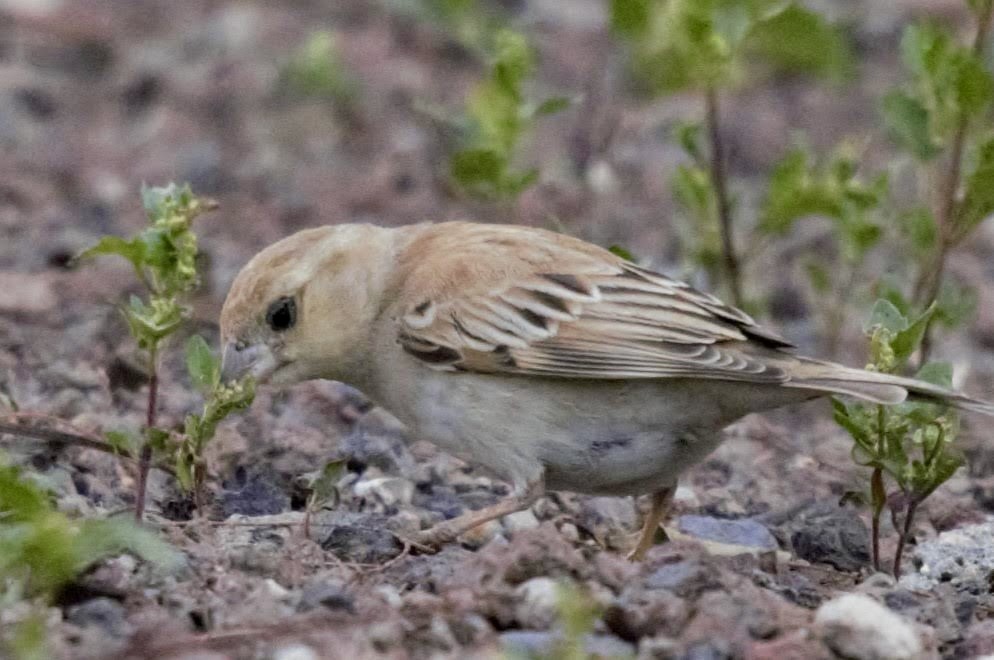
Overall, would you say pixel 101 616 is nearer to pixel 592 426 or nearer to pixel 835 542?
pixel 592 426

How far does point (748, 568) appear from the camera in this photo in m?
5.66

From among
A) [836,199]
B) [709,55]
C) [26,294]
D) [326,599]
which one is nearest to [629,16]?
[709,55]

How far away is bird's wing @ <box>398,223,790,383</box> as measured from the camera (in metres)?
5.95

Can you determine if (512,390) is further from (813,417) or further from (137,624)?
(813,417)

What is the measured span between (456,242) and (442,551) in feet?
4.14

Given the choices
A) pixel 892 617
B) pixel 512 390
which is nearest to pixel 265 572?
pixel 512 390

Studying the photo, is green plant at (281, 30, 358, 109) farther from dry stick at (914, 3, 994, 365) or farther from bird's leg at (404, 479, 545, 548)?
bird's leg at (404, 479, 545, 548)

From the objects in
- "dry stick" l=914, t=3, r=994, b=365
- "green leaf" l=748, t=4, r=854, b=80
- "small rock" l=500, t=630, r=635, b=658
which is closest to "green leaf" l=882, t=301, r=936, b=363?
"dry stick" l=914, t=3, r=994, b=365

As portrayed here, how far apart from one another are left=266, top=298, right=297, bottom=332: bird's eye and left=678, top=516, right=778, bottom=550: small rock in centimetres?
142

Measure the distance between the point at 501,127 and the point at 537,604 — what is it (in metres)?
3.35

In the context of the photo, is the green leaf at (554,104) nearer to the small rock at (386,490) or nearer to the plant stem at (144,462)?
the small rock at (386,490)

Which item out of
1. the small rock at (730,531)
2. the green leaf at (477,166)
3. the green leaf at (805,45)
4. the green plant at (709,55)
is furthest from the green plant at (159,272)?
the green leaf at (805,45)

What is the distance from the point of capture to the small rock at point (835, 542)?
6137mm

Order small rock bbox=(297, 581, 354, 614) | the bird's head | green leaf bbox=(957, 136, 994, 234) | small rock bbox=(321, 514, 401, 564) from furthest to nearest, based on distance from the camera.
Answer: green leaf bbox=(957, 136, 994, 234) → the bird's head → small rock bbox=(321, 514, 401, 564) → small rock bbox=(297, 581, 354, 614)
